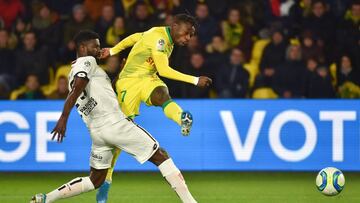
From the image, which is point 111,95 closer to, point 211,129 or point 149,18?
point 211,129

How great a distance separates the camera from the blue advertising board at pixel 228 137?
491 inches

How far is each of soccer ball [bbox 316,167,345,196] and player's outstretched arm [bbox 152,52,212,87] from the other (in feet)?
5.83

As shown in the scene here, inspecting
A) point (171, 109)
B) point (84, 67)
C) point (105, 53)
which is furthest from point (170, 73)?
point (84, 67)

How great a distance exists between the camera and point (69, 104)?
7480mm

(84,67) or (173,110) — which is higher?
(84,67)

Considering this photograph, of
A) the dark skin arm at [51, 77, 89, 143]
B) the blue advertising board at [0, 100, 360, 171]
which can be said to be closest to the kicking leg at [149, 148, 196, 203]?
the dark skin arm at [51, 77, 89, 143]

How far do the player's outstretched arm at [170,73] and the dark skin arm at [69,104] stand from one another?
1102 millimetres

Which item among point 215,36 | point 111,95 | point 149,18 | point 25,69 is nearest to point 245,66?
point 215,36

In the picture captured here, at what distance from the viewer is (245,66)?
565 inches

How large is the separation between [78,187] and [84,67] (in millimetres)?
1083

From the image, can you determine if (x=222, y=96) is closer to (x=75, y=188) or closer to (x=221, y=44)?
(x=221, y=44)

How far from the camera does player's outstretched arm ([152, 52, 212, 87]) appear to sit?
27.0 ft

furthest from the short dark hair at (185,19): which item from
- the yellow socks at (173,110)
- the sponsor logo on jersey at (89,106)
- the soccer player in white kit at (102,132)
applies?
the sponsor logo on jersey at (89,106)

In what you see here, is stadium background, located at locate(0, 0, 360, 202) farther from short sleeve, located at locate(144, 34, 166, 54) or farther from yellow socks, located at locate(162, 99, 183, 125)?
short sleeve, located at locate(144, 34, 166, 54)
